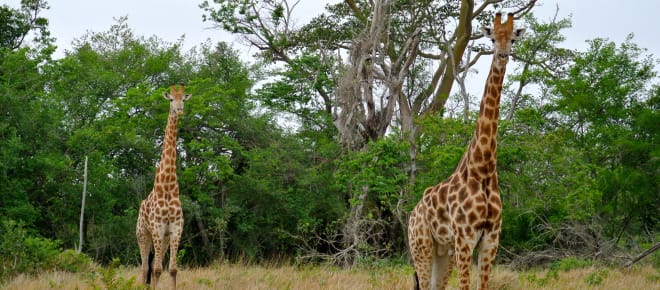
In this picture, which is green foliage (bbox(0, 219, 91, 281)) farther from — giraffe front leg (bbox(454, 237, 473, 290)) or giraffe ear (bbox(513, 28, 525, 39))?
giraffe ear (bbox(513, 28, 525, 39))

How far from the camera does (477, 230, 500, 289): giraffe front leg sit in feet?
24.8

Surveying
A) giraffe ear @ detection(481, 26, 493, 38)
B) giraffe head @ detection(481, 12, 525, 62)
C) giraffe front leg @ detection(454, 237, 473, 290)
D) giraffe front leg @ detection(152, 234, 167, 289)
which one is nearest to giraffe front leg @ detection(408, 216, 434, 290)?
giraffe front leg @ detection(454, 237, 473, 290)

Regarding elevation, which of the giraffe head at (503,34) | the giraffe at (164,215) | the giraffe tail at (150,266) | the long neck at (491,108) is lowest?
the giraffe tail at (150,266)

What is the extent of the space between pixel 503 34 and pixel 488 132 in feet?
3.59

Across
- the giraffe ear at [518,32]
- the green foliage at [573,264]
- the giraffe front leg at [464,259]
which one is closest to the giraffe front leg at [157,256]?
the giraffe front leg at [464,259]

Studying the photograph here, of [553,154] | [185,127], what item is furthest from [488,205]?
[185,127]

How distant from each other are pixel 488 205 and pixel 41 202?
15.2 metres

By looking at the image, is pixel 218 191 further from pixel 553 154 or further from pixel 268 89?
pixel 553 154

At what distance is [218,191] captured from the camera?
22.3 metres

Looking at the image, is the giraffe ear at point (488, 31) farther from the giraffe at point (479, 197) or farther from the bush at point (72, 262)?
the bush at point (72, 262)

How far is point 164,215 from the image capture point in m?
11.0

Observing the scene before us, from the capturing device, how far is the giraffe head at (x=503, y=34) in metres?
7.32

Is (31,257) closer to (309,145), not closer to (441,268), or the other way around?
(441,268)

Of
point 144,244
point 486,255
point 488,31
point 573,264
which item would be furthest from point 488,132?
point 573,264
